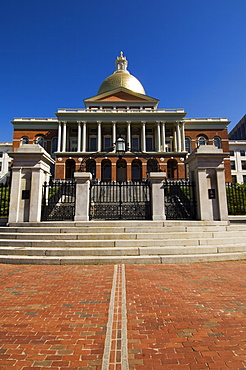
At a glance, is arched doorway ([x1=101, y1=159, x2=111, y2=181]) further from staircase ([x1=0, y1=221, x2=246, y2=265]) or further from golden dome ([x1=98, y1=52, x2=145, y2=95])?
staircase ([x1=0, y1=221, x2=246, y2=265])

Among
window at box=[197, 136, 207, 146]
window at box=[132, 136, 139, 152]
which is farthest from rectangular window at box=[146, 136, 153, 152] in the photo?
window at box=[197, 136, 207, 146]

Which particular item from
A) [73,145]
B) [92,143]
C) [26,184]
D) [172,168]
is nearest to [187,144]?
[172,168]

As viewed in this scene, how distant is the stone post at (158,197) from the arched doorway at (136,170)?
35918 millimetres

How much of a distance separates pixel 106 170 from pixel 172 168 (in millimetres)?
13883

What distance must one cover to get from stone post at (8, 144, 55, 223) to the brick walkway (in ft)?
13.7

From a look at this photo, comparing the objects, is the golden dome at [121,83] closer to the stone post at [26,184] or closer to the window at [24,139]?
the window at [24,139]

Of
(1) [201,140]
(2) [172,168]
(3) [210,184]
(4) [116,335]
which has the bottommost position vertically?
(4) [116,335]

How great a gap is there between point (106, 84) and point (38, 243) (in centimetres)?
5628

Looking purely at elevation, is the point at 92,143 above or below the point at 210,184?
above

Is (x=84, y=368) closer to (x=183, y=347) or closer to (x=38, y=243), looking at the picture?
(x=183, y=347)

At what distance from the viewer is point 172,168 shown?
4681cm

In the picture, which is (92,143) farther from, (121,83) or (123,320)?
(123,320)

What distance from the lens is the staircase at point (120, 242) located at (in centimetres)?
680

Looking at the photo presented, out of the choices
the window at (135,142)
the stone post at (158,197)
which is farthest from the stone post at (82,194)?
the window at (135,142)
